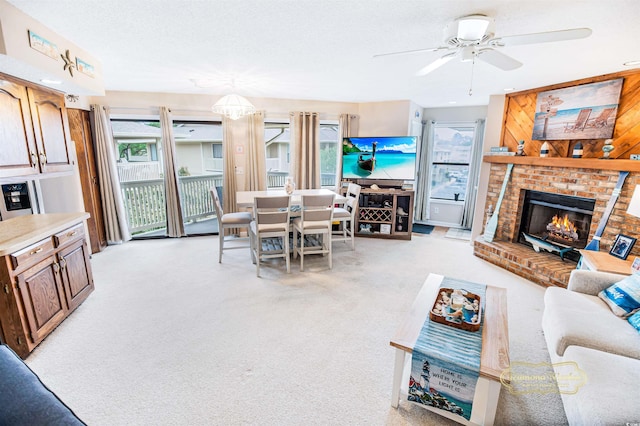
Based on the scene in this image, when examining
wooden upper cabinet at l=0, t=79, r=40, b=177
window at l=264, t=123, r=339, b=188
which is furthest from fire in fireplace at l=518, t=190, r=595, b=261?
wooden upper cabinet at l=0, t=79, r=40, b=177

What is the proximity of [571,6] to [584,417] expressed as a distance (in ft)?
7.16

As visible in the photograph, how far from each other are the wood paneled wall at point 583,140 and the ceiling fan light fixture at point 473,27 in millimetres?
2469

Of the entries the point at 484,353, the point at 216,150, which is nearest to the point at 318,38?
the point at 484,353

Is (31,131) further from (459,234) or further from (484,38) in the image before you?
(459,234)

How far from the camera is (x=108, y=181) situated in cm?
439

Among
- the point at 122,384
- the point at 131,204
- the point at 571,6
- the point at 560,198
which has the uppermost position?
the point at 571,6

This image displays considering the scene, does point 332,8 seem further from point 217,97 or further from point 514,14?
point 217,97

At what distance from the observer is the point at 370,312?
Result: 274cm

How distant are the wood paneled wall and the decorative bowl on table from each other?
2650 millimetres

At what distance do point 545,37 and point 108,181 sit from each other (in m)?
5.30

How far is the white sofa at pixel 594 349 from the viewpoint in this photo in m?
1.32

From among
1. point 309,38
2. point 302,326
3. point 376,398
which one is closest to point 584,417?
point 376,398

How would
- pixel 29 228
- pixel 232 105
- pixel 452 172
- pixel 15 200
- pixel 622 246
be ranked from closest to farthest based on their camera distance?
1. pixel 29 228
2. pixel 622 246
3. pixel 15 200
4. pixel 232 105
5. pixel 452 172

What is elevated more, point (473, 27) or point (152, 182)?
point (473, 27)
